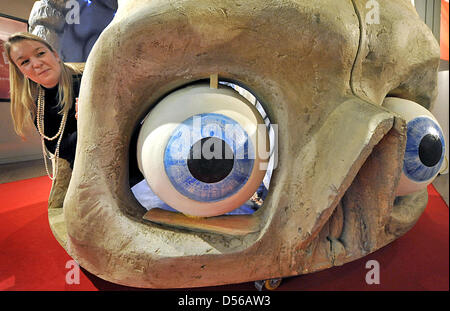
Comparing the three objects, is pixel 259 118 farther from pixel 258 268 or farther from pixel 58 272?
pixel 58 272

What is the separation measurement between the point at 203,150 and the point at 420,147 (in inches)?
27.8

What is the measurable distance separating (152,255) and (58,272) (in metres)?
0.40

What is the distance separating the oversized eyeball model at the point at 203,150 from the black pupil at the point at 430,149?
21.0 inches

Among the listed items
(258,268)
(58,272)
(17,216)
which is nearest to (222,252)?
(258,268)

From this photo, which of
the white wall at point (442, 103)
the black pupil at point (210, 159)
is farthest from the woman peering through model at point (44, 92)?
the white wall at point (442, 103)

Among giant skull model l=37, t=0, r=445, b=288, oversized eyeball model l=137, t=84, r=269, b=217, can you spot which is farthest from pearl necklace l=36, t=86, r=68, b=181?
oversized eyeball model l=137, t=84, r=269, b=217

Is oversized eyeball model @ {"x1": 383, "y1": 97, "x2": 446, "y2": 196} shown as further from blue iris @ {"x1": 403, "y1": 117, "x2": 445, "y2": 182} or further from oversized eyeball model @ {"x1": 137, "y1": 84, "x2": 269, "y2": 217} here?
oversized eyeball model @ {"x1": 137, "y1": 84, "x2": 269, "y2": 217}

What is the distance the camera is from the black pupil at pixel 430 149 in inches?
35.5

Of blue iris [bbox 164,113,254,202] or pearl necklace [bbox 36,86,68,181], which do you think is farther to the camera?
pearl necklace [bbox 36,86,68,181]

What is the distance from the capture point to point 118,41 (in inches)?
28.7

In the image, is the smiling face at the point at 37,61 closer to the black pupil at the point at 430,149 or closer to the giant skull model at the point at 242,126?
the giant skull model at the point at 242,126

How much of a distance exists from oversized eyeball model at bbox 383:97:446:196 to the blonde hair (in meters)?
1.16

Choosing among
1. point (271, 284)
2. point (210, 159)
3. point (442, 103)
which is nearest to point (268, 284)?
point (271, 284)

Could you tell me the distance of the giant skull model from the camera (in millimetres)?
730
